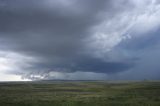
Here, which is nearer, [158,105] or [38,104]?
[158,105]

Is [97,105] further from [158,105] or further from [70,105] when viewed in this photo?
[158,105]

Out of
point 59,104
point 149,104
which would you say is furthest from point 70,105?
point 149,104

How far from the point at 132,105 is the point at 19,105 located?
24.8 metres

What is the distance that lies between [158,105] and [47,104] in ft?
79.9

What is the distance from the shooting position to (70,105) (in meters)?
61.1

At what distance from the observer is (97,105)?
60781 mm

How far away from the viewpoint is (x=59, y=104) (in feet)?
207

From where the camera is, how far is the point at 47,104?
6362 cm

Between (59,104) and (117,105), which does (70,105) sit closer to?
(59,104)

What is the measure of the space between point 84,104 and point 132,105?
1057cm

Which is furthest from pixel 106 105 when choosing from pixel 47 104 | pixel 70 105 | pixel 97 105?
pixel 47 104

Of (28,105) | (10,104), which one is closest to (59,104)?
(28,105)

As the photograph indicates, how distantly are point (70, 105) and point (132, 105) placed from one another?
13322 mm

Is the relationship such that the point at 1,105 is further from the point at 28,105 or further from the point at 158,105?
the point at 158,105
